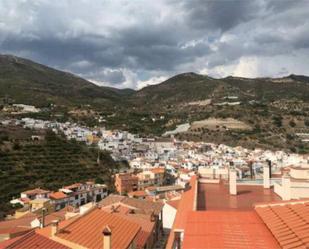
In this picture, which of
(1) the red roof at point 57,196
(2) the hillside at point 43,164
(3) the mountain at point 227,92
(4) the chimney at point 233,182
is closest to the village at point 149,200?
(4) the chimney at point 233,182

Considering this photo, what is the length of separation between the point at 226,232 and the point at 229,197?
6688 millimetres

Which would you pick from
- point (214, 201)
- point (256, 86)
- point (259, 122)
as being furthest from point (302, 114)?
point (214, 201)

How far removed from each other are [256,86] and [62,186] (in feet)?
502

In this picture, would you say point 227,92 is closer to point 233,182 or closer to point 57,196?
point 57,196

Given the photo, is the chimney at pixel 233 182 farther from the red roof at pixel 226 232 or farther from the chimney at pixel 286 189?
the red roof at pixel 226 232

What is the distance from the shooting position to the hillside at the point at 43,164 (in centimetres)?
5708

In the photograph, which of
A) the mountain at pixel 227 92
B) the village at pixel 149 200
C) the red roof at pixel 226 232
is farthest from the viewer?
the mountain at pixel 227 92

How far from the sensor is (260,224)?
32.3 ft

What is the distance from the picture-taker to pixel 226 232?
355 inches

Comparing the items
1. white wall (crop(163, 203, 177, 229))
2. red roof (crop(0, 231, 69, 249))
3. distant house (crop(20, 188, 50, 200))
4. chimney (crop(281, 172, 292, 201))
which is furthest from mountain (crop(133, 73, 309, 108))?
red roof (crop(0, 231, 69, 249))

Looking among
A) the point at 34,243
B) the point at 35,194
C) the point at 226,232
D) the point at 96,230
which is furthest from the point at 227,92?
the point at 226,232

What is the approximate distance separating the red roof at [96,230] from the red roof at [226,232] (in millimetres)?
3363

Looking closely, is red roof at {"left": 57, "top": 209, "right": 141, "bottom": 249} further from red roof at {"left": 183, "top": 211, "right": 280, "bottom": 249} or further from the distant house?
the distant house

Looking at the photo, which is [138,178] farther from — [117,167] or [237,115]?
[237,115]
